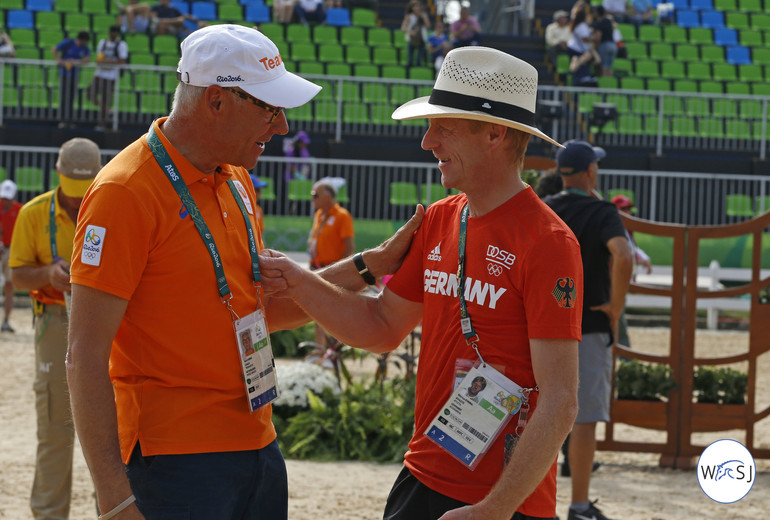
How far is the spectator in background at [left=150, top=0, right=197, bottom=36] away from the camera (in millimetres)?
22219

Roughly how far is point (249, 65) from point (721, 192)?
1752cm

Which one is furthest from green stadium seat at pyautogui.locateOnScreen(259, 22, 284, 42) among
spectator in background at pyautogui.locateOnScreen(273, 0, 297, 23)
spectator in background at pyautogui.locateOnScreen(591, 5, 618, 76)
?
spectator in background at pyautogui.locateOnScreen(591, 5, 618, 76)

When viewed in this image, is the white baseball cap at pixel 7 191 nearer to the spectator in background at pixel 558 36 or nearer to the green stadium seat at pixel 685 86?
the spectator in background at pixel 558 36

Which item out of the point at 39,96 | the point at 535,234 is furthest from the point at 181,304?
the point at 39,96

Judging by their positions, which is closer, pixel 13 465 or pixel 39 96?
pixel 13 465

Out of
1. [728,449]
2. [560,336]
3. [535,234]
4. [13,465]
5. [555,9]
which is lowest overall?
[13,465]

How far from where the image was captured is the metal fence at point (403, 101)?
19.5 metres

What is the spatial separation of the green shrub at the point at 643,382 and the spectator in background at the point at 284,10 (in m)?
18.0

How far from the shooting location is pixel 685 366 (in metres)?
7.45

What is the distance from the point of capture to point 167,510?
2623mm

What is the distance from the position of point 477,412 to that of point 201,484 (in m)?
0.77

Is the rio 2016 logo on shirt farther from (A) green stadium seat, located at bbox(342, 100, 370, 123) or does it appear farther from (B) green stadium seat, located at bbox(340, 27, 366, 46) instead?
(B) green stadium seat, located at bbox(340, 27, 366, 46)

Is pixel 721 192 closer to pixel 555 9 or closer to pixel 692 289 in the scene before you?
pixel 555 9

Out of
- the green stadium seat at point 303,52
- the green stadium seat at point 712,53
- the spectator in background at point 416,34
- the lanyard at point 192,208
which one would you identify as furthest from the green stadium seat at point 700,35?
the lanyard at point 192,208
